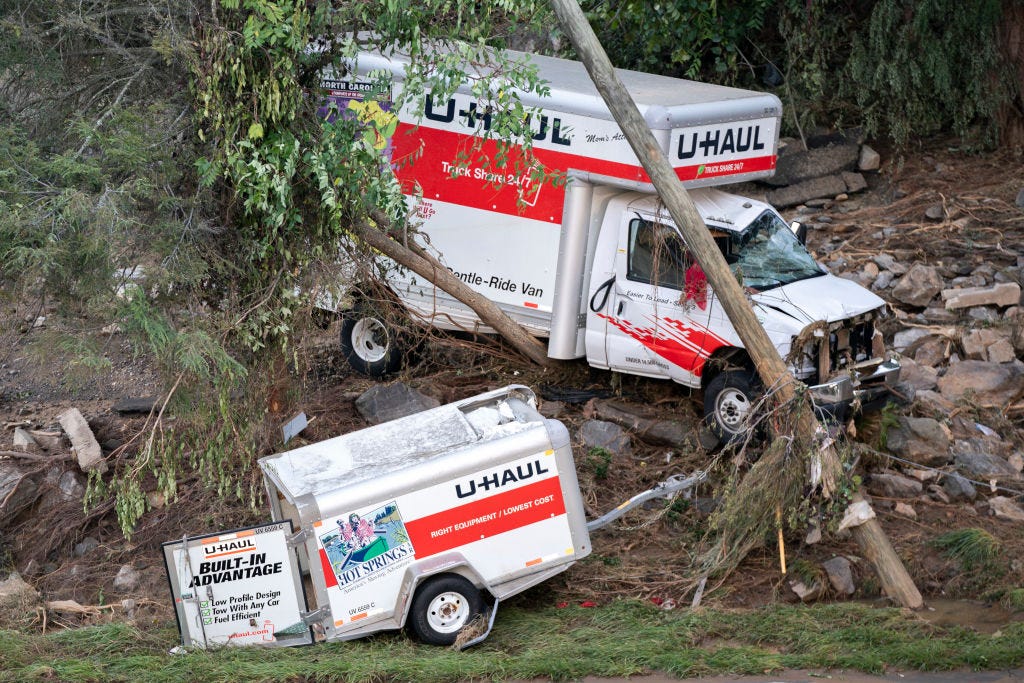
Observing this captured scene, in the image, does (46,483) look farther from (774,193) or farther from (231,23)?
(774,193)

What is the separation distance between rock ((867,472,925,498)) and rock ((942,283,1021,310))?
344 cm

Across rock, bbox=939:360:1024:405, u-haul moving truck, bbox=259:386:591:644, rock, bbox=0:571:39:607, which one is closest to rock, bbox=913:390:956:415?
rock, bbox=939:360:1024:405

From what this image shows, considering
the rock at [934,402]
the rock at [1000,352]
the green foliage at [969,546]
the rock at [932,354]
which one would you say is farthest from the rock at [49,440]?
the rock at [1000,352]

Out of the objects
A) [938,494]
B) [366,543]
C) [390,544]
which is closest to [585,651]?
[390,544]

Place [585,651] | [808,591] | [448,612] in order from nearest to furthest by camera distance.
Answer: [585,651] → [448,612] → [808,591]

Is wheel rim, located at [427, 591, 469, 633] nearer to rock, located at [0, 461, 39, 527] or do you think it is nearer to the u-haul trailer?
the u-haul trailer

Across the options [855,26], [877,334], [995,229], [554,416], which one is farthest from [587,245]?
[855,26]

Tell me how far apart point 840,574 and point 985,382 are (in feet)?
12.3

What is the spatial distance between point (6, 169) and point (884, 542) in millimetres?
6602

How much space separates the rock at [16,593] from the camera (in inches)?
317

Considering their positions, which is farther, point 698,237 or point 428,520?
point 698,237

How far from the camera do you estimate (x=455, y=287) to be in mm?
10305

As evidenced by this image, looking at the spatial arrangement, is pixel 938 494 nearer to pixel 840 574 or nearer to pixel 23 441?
pixel 840 574

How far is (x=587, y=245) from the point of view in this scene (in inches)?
403
